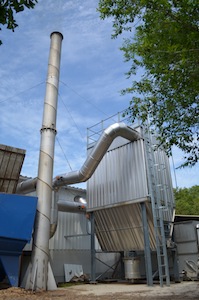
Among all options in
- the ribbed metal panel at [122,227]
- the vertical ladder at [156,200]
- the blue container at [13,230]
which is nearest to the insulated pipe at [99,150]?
the vertical ladder at [156,200]

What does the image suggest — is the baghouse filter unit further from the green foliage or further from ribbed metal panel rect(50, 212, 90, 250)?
the green foliage

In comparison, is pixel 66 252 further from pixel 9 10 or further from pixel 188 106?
pixel 9 10

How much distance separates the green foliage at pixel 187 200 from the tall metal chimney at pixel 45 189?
29285 mm

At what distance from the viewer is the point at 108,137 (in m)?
14.0

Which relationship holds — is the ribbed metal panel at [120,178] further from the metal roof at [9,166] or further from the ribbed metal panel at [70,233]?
the metal roof at [9,166]

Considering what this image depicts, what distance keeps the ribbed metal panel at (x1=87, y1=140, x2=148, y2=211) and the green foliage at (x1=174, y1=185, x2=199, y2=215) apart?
24.8m

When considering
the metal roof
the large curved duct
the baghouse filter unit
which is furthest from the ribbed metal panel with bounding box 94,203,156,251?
the metal roof

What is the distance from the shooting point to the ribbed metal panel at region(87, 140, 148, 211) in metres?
14.4

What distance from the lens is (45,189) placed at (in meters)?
12.3

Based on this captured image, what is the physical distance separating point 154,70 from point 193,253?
41.1 ft

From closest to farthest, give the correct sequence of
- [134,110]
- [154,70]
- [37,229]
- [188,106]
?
[154,70]
[188,106]
[134,110]
[37,229]

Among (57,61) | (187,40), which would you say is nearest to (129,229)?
(57,61)

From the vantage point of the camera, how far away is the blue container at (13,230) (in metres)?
10.4

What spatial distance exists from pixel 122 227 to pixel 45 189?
5380 millimetres
